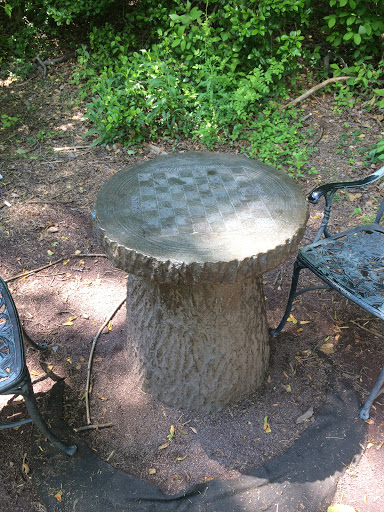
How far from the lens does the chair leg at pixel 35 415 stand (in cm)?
180

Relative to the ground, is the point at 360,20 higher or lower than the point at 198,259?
higher

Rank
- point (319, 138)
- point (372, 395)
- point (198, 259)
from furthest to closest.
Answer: point (319, 138) < point (372, 395) < point (198, 259)

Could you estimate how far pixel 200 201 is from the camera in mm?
1966

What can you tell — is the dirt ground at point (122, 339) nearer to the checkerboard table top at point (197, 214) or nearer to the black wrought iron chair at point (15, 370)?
the black wrought iron chair at point (15, 370)

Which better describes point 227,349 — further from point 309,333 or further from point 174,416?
point 309,333

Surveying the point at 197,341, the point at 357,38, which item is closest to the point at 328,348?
the point at 197,341

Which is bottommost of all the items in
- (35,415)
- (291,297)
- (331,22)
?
(35,415)

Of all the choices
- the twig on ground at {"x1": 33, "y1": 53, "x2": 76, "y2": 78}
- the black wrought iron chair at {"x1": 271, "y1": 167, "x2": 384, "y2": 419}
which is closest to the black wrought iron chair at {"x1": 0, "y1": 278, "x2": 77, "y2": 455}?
the black wrought iron chair at {"x1": 271, "y1": 167, "x2": 384, "y2": 419}

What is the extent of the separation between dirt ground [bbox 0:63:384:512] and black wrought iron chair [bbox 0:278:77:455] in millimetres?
241

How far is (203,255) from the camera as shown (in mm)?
1646

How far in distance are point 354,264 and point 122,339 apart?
1386 millimetres

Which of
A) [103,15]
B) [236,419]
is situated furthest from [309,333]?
[103,15]

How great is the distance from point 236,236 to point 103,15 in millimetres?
5115

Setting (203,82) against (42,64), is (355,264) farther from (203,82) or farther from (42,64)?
(42,64)
